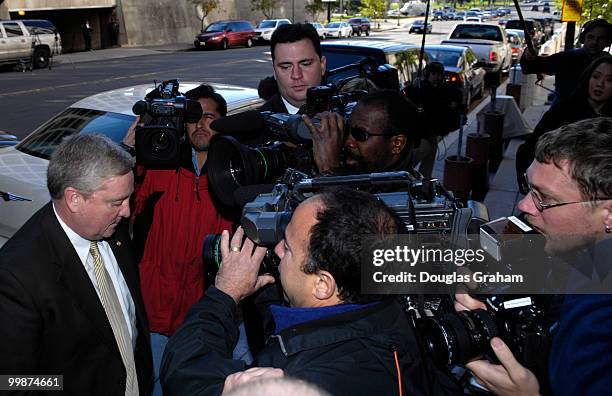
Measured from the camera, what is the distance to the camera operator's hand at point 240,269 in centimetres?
182

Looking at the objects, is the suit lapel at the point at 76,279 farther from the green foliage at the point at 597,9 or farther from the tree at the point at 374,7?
the tree at the point at 374,7

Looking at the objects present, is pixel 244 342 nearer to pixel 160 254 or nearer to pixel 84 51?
pixel 160 254

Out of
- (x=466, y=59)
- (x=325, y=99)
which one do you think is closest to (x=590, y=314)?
(x=325, y=99)

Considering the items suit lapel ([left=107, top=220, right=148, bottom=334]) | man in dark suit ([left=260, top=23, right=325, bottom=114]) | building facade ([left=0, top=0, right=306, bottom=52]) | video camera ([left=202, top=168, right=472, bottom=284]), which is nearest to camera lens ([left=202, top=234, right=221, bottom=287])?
video camera ([left=202, top=168, right=472, bottom=284])

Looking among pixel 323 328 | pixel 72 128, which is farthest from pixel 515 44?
pixel 323 328

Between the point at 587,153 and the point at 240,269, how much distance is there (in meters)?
1.16

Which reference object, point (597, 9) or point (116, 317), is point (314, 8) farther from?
point (116, 317)

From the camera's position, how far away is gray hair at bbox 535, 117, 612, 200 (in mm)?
1838

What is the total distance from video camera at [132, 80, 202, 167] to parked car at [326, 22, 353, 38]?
3623cm

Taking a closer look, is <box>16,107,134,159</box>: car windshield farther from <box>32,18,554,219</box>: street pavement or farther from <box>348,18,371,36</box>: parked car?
<box>348,18,371,36</box>: parked car

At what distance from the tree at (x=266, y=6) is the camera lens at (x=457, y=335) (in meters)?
40.1

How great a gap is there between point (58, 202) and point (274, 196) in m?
0.86

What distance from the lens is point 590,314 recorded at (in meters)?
1.46

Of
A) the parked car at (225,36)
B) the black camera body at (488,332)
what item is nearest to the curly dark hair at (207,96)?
the black camera body at (488,332)
